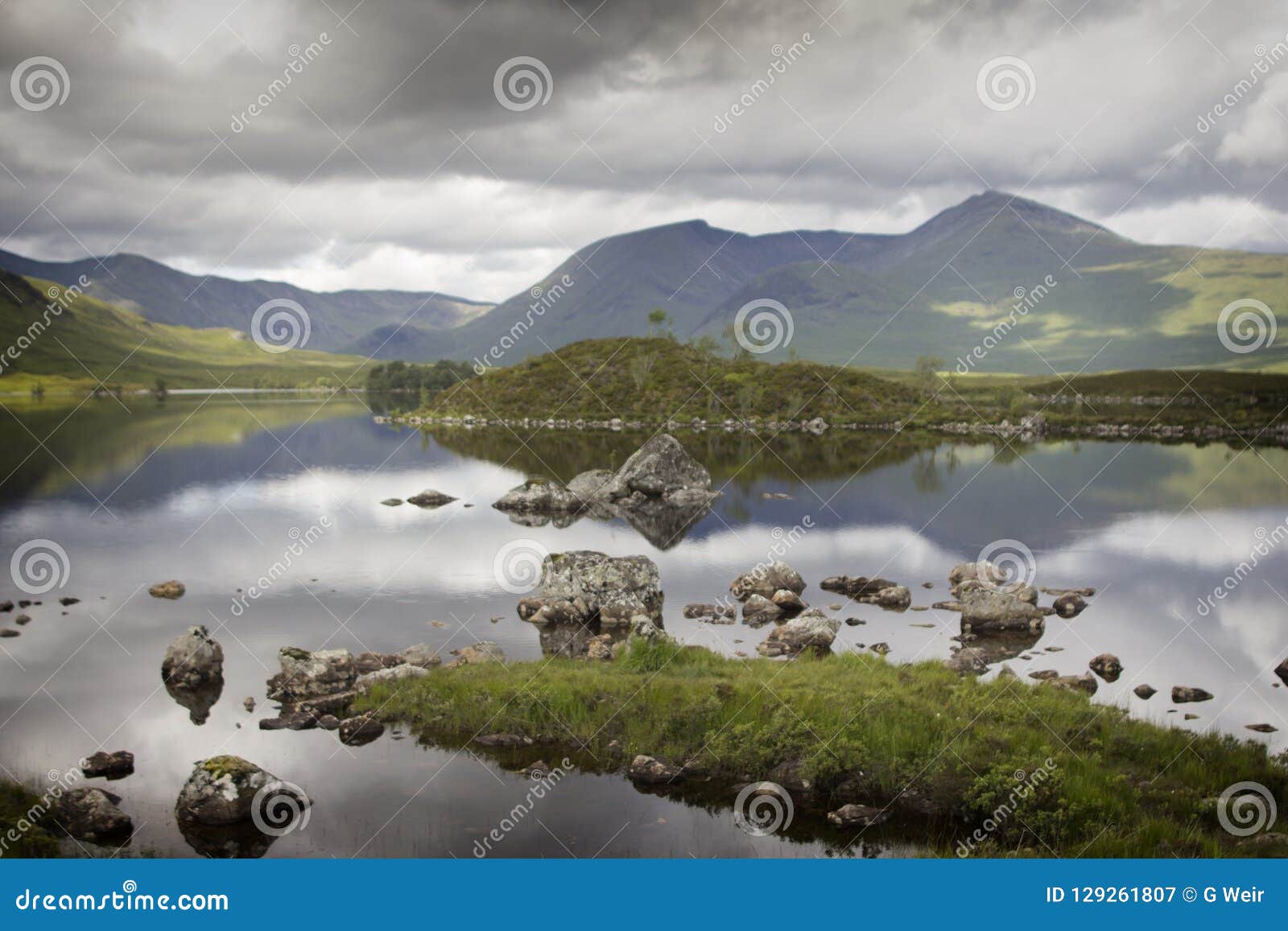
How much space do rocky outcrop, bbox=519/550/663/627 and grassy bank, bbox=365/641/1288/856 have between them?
7.09 meters

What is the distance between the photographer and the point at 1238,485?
6900 centimetres

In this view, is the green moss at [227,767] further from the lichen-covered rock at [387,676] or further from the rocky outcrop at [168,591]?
the rocky outcrop at [168,591]

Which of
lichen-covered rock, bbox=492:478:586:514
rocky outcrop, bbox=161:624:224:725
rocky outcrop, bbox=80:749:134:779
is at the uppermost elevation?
lichen-covered rock, bbox=492:478:586:514

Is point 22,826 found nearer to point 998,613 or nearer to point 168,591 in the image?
point 168,591

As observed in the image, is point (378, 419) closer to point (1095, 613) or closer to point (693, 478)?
point (693, 478)

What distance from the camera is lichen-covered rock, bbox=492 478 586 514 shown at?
5703cm

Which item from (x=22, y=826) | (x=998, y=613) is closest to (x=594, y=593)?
(x=998, y=613)

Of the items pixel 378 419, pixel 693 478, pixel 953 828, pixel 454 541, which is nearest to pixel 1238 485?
pixel 693 478

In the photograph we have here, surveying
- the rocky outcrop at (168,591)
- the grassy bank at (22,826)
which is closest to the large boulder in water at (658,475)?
the rocky outcrop at (168,591)

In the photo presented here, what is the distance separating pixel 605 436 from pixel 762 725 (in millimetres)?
94179

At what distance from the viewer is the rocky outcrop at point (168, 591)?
34.6 meters

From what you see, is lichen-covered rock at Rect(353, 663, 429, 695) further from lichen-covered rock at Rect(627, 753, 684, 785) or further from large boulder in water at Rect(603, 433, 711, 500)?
large boulder in water at Rect(603, 433, 711, 500)

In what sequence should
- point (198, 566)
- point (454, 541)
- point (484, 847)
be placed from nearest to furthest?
point (484, 847), point (198, 566), point (454, 541)

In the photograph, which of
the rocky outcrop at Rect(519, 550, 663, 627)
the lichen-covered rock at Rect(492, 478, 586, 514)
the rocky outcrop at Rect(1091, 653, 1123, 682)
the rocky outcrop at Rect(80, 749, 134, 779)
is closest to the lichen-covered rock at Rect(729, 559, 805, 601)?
the rocky outcrop at Rect(519, 550, 663, 627)
